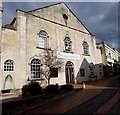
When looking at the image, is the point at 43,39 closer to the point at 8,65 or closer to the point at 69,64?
the point at 69,64

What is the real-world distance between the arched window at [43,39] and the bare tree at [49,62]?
1057 mm

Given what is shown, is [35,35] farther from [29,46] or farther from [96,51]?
[96,51]

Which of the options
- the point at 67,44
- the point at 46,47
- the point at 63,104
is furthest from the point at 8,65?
the point at 67,44

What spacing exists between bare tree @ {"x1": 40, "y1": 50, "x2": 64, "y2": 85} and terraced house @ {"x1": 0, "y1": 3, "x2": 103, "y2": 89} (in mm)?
421

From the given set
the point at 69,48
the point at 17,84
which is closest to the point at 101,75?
the point at 69,48

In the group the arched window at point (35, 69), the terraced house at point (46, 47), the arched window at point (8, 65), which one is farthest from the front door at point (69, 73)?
the arched window at point (8, 65)

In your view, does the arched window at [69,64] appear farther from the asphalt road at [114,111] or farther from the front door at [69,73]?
the asphalt road at [114,111]

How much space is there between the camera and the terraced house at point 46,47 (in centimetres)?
1095

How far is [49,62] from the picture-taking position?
1277 cm

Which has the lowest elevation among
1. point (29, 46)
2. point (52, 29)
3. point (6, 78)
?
point (6, 78)

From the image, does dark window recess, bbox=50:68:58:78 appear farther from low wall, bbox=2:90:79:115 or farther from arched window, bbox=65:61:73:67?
low wall, bbox=2:90:79:115

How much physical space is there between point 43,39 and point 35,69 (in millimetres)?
4084

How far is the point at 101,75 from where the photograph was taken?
19.9 m

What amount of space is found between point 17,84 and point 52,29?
840cm
